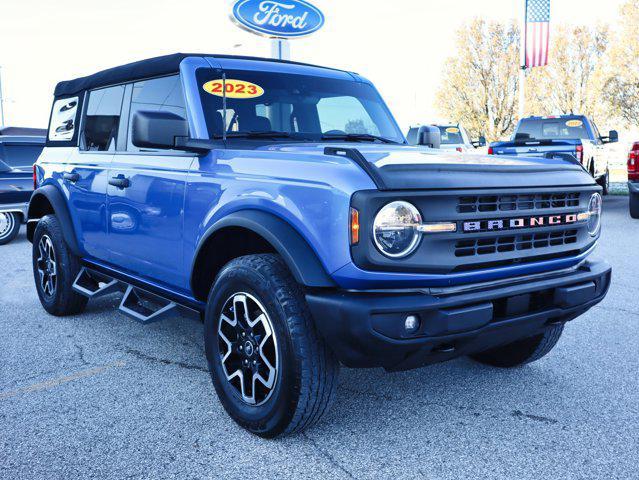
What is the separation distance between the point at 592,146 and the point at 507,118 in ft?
90.8

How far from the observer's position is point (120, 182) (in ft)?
13.3

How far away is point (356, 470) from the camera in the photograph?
2768mm

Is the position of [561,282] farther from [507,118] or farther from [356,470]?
[507,118]

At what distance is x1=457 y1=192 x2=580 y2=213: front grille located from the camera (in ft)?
9.05

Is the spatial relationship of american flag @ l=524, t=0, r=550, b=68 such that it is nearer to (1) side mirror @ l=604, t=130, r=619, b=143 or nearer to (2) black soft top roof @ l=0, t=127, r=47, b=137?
(1) side mirror @ l=604, t=130, r=619, b=143

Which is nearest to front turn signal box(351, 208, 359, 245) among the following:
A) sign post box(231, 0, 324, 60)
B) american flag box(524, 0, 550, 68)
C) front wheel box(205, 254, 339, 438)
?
front wheel box(205, 254, 339, 438)

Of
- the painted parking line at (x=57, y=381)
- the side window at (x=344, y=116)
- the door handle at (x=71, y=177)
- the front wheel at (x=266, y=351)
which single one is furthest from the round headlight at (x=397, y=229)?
the door handle at (x=71, y=177)

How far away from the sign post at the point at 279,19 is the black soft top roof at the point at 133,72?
9.80 meters

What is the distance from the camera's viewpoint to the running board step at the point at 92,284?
462 cm

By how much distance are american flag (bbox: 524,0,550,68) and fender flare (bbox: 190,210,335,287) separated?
2133 cm

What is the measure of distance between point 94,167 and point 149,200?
986mm

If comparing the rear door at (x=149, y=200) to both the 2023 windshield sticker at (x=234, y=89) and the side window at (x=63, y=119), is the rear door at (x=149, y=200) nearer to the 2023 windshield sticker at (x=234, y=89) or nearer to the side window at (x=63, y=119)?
the 2023 windshield sticker at (x=234, y=89)

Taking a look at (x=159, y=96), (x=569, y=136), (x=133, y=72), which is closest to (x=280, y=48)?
(x=569, y=136)

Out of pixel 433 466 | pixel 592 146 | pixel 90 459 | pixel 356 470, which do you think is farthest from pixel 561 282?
pixel 592 146
